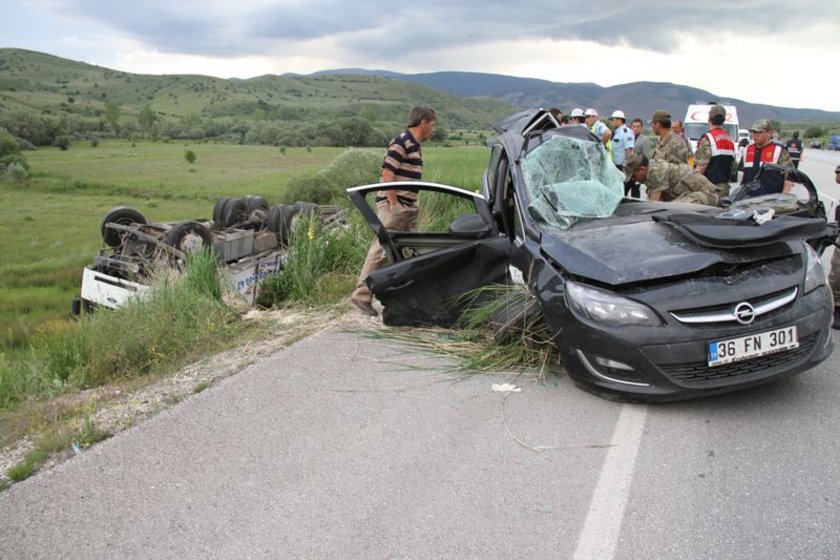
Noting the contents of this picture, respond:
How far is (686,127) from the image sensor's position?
2269 centimetres

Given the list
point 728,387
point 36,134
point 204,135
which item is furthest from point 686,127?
point 204,135

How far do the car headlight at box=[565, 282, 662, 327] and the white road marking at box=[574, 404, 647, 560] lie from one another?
0.55m

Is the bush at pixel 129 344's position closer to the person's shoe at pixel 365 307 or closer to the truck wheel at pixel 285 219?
the person's shoe at pixel 365 307

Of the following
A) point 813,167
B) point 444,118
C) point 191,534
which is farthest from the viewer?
point 444,118

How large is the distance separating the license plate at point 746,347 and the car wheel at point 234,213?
1260 cm

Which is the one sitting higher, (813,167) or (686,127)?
(686,127)

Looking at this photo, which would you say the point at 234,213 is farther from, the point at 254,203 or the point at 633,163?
the point at 633,163

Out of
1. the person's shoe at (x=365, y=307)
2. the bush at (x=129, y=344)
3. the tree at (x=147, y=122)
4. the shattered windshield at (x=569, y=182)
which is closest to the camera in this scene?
the shattered windshield at (x=569, y=182)

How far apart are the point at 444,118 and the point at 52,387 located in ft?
472

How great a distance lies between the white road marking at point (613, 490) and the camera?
280cm

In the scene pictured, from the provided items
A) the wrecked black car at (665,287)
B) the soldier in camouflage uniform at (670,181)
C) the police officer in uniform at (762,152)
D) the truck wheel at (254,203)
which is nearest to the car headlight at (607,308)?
the wrecked black car at (665,287)

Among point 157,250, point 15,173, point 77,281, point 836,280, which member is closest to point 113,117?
point 15,173

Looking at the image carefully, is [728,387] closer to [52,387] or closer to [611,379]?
[611,379]

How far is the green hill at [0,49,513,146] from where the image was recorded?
91025mm
